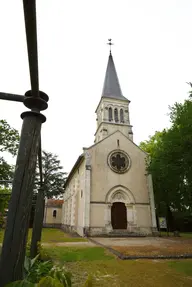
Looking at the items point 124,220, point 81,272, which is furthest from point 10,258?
point 124,220

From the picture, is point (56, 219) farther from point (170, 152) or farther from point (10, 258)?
point (10, 258)

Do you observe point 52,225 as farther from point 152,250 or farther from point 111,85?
point 152,250

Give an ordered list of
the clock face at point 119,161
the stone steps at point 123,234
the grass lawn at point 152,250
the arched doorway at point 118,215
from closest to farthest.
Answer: the grass lawn at point 152,250, the stone steps at point 123,234, the arched doorway at point 118,215, the clock face at point 119,161

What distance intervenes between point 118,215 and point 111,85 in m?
20.3

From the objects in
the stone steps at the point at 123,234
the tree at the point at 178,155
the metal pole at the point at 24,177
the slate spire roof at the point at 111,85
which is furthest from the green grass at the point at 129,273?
the slate spire roof at the point at 111,85

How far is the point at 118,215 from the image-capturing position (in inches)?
715

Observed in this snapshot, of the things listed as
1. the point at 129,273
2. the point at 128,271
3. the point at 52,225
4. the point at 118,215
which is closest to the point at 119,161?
the point at 118,215

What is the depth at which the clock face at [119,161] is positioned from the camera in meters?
19.3

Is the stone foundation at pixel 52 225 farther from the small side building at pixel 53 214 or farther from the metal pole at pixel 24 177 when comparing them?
the metal pole at pixel 24 177

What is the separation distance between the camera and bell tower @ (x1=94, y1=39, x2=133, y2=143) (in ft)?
81.8

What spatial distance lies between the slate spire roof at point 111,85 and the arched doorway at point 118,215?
15483mm

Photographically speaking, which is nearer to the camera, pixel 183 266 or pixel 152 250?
pixel 183 266

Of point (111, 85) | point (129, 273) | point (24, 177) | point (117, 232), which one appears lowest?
point (117, 232)

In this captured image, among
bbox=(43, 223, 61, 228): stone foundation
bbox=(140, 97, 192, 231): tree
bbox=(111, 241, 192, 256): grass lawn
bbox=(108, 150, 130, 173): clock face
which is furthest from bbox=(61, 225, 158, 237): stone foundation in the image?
bbox=(43, 223, 61, 228): stone foundation
